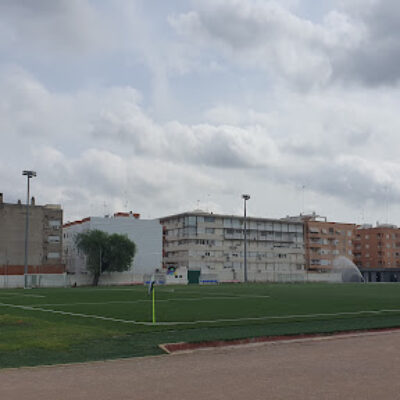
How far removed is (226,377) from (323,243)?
15375cm

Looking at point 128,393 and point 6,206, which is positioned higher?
point 6,206

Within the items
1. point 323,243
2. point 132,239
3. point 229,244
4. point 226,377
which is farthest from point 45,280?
point 323,243

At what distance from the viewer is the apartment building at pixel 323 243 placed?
158625mm

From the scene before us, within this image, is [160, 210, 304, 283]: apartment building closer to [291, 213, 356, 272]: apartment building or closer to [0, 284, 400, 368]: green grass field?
[291, 213, 356, 272]: apartment building

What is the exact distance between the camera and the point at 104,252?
10200cm

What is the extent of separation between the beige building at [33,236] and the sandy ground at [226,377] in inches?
3373

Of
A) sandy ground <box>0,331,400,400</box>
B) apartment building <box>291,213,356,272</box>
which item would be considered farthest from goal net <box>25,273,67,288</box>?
apartment building <box>291,213,356,272</box>

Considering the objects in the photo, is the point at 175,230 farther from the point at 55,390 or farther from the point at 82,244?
the point at 55,390

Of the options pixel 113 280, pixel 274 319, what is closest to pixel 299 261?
pixel 113 280

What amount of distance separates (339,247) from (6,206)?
9591 centimetres

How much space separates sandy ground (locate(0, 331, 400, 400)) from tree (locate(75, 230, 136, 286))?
89.1 m

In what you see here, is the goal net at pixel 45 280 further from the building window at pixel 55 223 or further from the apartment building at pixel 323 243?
the apartment building at pixel 323 243

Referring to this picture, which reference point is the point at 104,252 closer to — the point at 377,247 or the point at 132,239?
the point at 132,239

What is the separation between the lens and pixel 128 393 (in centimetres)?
942
